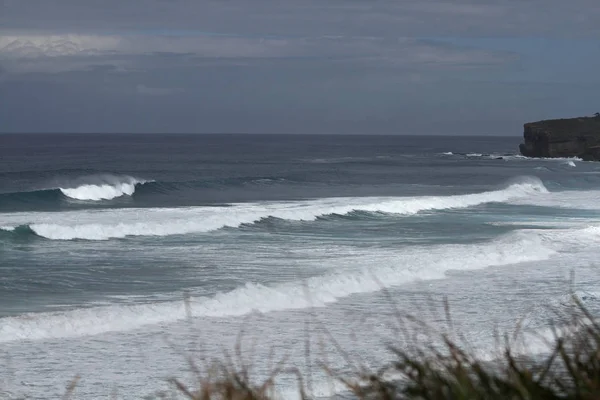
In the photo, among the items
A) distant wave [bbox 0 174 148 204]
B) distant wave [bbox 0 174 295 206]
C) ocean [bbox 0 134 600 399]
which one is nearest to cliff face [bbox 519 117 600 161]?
distant wave [bbox 0 174 295 206]

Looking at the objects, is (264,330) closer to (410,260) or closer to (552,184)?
(410,260)

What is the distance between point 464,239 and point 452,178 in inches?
1488

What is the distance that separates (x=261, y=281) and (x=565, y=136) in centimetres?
8068

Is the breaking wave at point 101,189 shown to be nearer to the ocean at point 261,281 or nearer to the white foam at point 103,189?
the white foam at point 103,189

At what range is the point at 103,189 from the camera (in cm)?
4234

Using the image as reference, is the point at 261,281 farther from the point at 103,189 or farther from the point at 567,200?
the point at 103,189

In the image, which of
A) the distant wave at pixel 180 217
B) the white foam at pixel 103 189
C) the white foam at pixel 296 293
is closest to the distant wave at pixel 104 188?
the white foam at pixel 103 189

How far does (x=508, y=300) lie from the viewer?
1429 cm

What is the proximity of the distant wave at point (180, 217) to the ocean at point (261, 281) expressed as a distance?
9 cm

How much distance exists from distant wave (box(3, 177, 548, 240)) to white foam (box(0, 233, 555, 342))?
676 cm

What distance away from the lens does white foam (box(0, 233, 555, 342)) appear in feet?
40.1

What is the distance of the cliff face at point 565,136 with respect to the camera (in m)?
90.4

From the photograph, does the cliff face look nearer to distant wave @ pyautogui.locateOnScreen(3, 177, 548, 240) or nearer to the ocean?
distant wave @ pyautogui.locateOnScreen(3, 177, 548, 240)

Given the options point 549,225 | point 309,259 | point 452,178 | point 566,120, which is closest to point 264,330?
point 309,259
